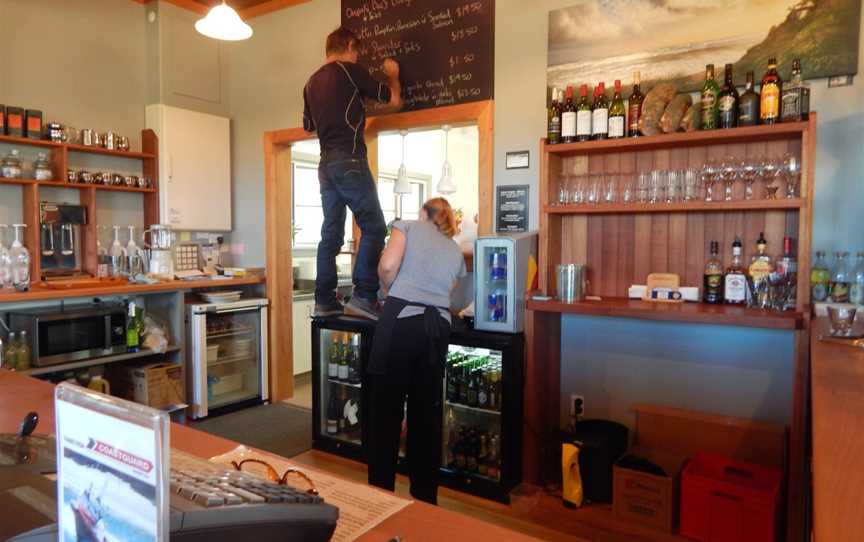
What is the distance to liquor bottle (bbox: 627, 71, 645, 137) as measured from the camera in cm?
279

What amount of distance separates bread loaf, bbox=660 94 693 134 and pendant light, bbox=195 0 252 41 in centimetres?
220

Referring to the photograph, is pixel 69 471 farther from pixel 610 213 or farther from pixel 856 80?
Answer: pixel 856 80

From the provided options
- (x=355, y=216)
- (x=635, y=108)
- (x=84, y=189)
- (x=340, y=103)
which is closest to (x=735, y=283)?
(x=635, y=108)

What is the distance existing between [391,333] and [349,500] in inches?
60.8

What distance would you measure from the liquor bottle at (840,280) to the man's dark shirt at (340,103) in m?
2.38

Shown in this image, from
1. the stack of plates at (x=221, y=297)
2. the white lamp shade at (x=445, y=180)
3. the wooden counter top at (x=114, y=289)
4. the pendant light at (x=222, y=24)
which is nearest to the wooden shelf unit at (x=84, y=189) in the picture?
the wooden counter top at (x=114, y=289)

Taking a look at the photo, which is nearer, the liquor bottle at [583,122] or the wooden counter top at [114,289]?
the liquor bottle at [583,122]

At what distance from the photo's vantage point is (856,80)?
2.51 m

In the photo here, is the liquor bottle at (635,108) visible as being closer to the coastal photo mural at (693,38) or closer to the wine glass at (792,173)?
the coastal photo mural at (693,38)

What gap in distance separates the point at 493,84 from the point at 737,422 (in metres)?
2.21

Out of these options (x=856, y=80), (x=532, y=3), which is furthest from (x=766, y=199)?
(x=532, y=3)

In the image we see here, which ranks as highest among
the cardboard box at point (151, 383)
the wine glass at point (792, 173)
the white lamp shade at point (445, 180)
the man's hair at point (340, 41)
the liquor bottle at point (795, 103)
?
the man's hair at point (340, 41)

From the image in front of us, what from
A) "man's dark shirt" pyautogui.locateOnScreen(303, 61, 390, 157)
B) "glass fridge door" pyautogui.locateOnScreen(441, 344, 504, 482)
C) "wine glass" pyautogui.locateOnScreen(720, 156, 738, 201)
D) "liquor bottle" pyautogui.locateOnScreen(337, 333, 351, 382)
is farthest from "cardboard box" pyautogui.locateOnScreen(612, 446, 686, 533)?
"man's dark shirt" pyautogui.locateOnScreen(303, 61, 390, 157)

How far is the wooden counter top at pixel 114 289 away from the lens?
332 centimetres
